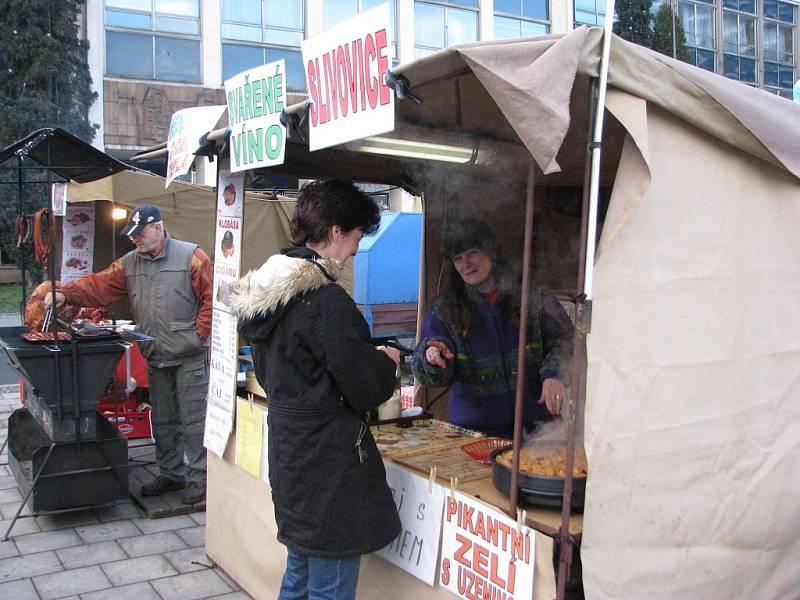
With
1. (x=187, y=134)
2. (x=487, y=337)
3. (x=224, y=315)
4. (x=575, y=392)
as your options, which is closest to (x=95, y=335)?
(x=224, y=315)

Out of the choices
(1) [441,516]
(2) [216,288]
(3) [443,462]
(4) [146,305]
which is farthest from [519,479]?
(4) [146,305]

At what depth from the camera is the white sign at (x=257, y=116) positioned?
2955 millimetres

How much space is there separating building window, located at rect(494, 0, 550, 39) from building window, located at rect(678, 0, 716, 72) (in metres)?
6.85

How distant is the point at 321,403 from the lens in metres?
2.37

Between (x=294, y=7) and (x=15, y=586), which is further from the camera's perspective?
(x=294, y=7)

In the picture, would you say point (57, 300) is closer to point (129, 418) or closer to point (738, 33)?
point (129, 418)

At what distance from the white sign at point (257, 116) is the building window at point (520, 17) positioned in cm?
1943

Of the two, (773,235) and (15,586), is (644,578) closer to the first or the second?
(773,235)

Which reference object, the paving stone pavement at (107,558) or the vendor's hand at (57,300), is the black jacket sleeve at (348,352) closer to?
the paving stone pavement at (107,558)

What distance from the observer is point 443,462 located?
283cm

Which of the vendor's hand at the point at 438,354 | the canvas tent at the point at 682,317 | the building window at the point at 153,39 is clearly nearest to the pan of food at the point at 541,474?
the canvas tent at the point at 682,317

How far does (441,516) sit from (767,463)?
1.08m

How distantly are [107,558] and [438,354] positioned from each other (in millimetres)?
2448

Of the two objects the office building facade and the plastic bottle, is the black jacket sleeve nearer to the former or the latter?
the plastic bottle
